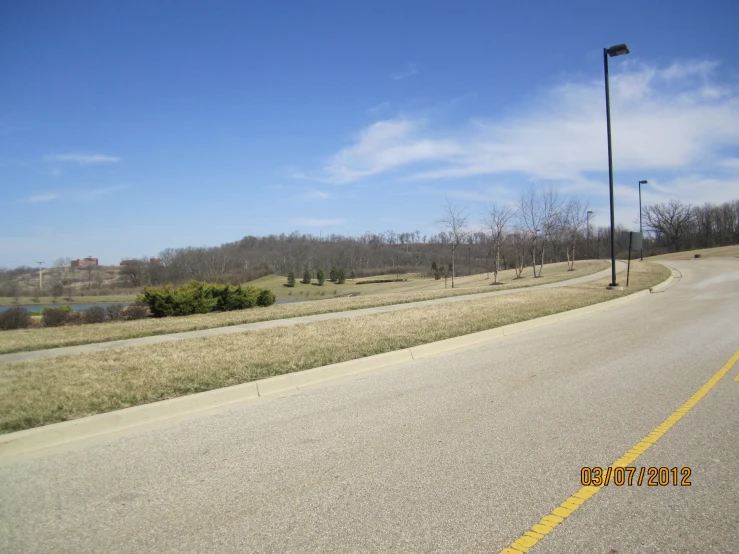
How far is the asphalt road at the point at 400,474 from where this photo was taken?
10.8 ft

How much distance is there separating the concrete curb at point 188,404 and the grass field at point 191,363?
0.28 m

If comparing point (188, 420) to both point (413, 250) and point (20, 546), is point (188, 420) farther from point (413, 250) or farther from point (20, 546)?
point (413, 250)

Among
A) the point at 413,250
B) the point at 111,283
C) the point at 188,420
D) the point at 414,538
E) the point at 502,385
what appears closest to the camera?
the point at 414,538

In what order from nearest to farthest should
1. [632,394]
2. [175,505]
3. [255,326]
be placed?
[175,505]
[632,394]
[255,326]

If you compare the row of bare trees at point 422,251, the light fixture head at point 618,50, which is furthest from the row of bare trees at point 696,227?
the light fixture head at point 618,50

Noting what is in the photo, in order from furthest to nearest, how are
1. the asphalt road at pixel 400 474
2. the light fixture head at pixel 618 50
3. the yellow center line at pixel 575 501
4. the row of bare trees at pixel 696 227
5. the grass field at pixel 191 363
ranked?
the row of bare trees at pixel 696 227, the light fixture head at pixel 618 50, the grass field at pixel 191 363, the asphalt road at pixel 400 474, the yellow center line at pixel 575 501

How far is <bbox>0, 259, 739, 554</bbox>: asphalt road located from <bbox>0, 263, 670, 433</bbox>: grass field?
0.91m

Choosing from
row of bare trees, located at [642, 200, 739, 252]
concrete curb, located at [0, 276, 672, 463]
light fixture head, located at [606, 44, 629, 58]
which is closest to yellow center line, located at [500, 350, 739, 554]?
concrete curb, located at [0, 276, 672, 463]

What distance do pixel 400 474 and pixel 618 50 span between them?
1928 centimetres

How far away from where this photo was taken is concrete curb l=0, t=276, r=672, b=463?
16.7ft

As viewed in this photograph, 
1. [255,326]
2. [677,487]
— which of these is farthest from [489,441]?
[255,326]

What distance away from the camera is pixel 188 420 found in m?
5.95

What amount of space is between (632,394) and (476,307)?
1048cm

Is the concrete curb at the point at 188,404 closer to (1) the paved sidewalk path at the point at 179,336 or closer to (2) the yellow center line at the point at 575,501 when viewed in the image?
(2) the yellow center line at the point at 575,501
